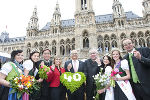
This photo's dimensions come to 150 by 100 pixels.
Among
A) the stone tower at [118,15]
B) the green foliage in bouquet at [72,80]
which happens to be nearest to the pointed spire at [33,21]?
the stone tower at [118,15]

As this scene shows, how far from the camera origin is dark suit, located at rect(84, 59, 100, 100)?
5.47m

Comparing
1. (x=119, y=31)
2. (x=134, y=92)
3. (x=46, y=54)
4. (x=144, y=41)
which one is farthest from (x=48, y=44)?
(x=134, y=92)

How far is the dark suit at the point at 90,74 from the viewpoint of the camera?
5.47 m

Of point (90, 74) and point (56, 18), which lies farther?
point (56, 18)

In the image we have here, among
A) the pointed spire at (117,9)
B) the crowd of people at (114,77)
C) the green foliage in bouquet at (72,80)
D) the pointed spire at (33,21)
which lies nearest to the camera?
the crowd of people at (114,77)

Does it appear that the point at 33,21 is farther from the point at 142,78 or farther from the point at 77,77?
the point at 142,78

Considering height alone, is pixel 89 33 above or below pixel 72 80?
above

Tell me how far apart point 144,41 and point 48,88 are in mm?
33143

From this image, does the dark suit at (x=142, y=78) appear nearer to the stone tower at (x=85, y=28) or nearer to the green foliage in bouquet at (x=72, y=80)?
the green foliage in bouquet at (x=72, y=80)

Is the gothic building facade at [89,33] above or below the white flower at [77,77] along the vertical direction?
above

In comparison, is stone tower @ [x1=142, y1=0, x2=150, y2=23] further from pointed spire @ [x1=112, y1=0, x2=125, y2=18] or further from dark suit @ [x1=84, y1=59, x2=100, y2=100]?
dark suit @ [x1=84, y1=59, x2=100, y2=100]

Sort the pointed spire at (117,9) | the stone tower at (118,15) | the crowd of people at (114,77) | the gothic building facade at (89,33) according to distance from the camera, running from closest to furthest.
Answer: the crowd of people at (114,77) → the gothic building facade at (89,33) → the stone tower at (118,15) → the pointed spire at (117,9)

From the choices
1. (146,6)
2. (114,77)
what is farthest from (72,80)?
(146,6)

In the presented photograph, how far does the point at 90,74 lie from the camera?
221 inches
